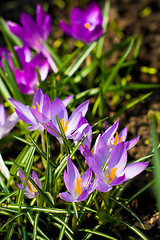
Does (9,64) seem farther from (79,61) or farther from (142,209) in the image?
(142,209)

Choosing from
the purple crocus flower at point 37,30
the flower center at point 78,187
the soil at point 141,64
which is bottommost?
A: the soil at point 141,64

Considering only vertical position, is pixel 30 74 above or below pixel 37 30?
below

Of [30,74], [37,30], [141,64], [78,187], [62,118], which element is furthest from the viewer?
[141,64]

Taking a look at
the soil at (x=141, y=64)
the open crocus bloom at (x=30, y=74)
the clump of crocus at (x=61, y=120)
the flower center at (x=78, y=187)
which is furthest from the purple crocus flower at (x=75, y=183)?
the open crocus bloom at (x=30, y=74)

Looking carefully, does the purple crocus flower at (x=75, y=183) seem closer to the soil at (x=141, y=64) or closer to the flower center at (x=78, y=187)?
the flower center at (x=78, y=187)

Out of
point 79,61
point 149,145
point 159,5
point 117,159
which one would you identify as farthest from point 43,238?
point 159,5

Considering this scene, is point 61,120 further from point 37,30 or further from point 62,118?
point 37,30

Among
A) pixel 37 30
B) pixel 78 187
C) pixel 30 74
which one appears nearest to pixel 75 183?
→ pixel 78 187
